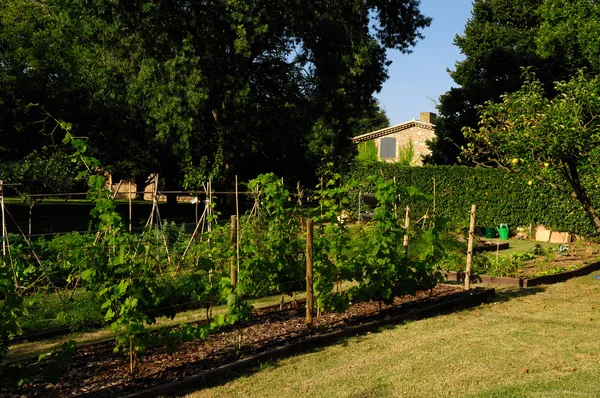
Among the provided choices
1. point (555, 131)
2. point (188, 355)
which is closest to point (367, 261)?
point (188, 355)

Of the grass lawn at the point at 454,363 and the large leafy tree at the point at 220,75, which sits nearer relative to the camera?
the grass lawn at the point at 454,363

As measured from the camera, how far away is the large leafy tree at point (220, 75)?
1983 cm

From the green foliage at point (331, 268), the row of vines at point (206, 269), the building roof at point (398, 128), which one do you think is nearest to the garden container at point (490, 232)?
the row of vines at point (206, 269)

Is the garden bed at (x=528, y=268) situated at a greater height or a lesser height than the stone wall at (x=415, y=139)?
lesser

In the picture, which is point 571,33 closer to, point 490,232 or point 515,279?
point 490,232

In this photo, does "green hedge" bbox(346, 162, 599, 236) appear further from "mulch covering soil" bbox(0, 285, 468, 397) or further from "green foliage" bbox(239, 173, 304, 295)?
"mulch covering soil" bbox(0, 285, 468, 397)

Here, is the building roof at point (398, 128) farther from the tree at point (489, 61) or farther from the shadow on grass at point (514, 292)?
the shadow on grass at point (514, 292)

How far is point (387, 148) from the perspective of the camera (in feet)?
151

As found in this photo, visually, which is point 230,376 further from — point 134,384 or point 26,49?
point 26,49

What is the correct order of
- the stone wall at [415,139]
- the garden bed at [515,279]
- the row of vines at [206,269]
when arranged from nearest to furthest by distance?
the row of vines at [206,269], the garden bed at [515,279], the stone wall at [415,139]

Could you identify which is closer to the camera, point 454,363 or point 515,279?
point 454,363

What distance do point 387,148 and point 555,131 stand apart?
3667 cm

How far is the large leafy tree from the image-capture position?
781 inches

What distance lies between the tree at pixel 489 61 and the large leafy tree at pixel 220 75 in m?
5.53
